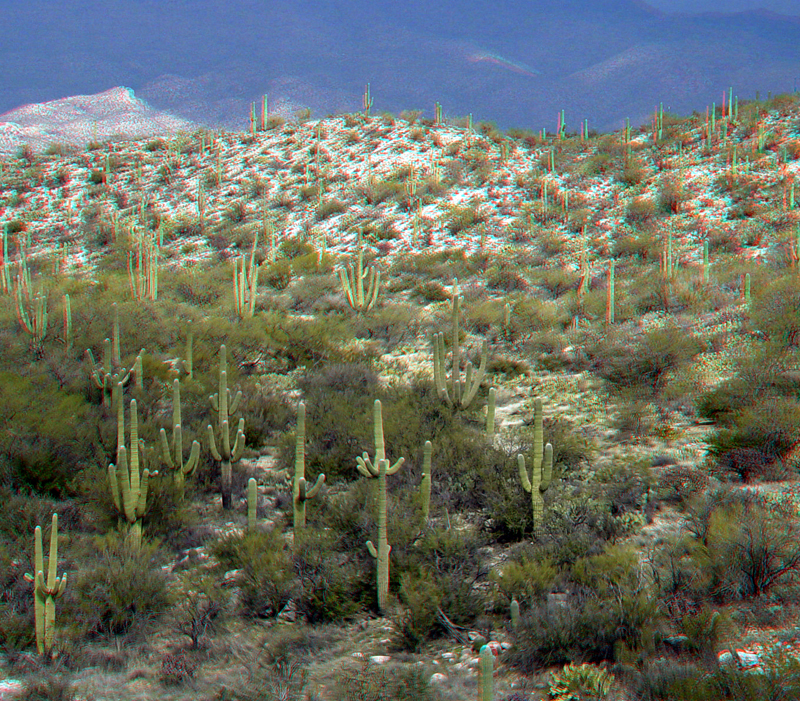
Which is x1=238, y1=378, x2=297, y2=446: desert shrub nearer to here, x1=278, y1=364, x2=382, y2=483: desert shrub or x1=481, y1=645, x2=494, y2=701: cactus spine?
x1=278, y1=364, x2=382, y2=483: desert shrub

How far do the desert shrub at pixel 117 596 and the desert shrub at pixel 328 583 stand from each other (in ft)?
2.51

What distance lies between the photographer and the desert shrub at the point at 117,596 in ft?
10.5

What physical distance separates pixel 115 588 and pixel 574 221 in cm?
1412

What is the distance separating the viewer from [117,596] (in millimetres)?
3273

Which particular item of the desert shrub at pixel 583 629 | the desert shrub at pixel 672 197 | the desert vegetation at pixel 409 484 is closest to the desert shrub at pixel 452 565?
the desert vegetation at pixel 409 484

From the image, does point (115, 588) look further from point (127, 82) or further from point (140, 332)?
point (127, 82)

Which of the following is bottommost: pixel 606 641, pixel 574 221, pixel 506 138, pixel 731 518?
pixel 606 641

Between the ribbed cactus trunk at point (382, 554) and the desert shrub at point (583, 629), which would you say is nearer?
the desert shrub at point (583, 629)

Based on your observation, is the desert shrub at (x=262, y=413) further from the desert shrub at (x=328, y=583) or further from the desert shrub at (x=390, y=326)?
the desert shrub at (x=390, y=326)

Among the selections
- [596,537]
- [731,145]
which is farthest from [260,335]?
[731,145]

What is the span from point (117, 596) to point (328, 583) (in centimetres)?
112

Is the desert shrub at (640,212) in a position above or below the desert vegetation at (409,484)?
above

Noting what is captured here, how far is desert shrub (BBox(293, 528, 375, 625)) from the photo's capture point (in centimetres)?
329

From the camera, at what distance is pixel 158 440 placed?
17.2 ft
